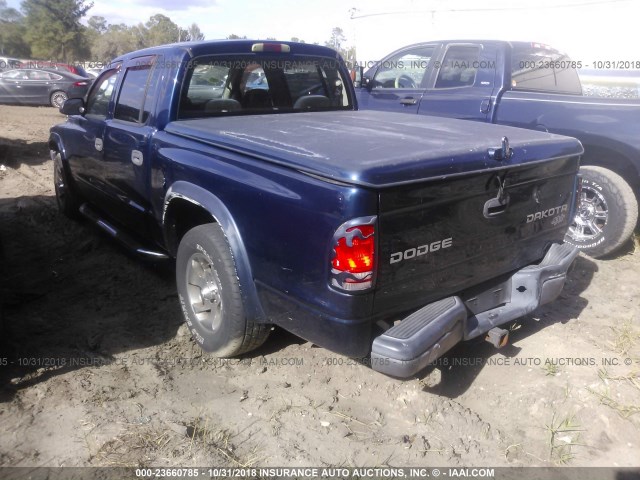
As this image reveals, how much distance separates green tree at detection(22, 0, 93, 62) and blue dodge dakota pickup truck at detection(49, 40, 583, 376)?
5126 centimetres

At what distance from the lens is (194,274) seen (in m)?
3.51

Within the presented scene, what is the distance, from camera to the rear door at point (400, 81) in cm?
641

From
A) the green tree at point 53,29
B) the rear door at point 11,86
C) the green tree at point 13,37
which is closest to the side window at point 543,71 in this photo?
the rear door at point 11,86

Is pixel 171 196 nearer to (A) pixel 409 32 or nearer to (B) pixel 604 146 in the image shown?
(B) pixel 604 146

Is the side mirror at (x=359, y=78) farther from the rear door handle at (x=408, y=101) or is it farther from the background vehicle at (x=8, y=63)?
the background vehicle at (x=8, y=63)

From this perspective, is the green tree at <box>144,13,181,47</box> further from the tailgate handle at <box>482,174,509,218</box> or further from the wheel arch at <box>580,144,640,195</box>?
the tailgate handle at <box>482,174,509,218</box>

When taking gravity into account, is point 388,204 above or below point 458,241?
above

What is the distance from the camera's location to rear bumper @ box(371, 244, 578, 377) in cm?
248

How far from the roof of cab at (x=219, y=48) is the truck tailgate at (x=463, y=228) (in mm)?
2226

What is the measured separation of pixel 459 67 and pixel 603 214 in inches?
87.2

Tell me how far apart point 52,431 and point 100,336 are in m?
1.00

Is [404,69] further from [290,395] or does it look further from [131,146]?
[290,395]

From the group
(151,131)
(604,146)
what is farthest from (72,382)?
(604,146)

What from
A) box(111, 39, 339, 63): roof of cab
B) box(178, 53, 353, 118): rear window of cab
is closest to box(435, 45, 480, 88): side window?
box(178, 53, 353, 118): rear window of cab
